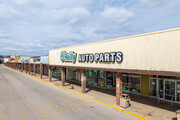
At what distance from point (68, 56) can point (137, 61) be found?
43.8ft

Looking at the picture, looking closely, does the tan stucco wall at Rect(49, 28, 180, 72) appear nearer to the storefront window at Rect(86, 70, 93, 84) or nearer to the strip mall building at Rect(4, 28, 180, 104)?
the strip mall building at Rect(4, 28, 180, 104)

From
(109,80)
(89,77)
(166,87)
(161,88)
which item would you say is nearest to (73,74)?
(89,77)

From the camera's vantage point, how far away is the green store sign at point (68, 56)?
809 inches

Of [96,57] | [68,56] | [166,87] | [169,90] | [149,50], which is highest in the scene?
[149,50]

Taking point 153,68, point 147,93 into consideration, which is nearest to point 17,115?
point 153,68

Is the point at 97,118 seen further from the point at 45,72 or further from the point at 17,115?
the point at 45,72

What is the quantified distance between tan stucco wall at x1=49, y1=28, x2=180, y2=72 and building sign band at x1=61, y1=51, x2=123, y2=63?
1.50 feet

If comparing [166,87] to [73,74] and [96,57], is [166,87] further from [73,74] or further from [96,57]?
[73,74]

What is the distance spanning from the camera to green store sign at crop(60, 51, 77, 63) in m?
20.5

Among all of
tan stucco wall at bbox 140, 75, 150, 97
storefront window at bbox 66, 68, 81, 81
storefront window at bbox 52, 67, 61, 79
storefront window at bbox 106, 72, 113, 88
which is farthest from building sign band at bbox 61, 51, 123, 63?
storefront window at bbox 52, 67, 61, 79

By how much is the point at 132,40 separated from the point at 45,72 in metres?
37.1

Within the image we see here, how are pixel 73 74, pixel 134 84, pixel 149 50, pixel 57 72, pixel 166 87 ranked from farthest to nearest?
1. pixel 57 72
2. pixel 73 74
3. pixel 134 84
4. pixel 166 87
5. pixel 149 50

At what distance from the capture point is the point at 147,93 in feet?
55.0

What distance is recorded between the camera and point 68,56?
22.1 m
